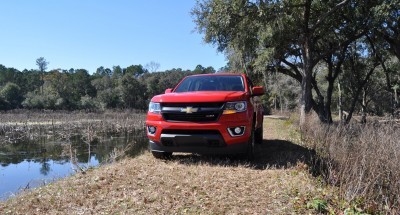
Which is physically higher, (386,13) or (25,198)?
(386,13)

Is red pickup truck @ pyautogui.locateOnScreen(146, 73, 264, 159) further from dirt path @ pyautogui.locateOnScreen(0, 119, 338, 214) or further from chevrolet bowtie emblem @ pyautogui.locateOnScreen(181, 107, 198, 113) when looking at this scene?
dirt path @ pyautogui.locateOnScreen(0, 119, 338, 214)

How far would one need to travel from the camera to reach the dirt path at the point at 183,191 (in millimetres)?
3901

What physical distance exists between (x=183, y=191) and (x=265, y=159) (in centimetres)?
266

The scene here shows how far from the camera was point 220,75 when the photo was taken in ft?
23.7

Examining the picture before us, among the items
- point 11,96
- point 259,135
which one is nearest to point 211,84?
point 259,135

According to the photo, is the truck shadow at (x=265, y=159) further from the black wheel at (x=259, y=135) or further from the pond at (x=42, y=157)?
the pond at (x=42, y=157)

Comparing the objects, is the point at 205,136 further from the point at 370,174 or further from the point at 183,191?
the point at 370,174

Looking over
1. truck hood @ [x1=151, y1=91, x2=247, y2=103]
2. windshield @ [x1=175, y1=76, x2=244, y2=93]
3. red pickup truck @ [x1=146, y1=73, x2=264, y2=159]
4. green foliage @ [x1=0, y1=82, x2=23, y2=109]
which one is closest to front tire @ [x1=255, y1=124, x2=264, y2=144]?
windshield @ [x1=175, y1=76, x2=244, y2=93]

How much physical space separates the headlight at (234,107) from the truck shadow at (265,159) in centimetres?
98

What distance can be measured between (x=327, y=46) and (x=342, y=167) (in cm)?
1825

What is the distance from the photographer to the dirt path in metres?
3.90

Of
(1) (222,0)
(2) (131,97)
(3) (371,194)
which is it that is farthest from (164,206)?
(2) (131,97)

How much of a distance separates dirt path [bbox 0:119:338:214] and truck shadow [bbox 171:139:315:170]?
3.2 inches

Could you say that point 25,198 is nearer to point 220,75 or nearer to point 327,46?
point 220,75
